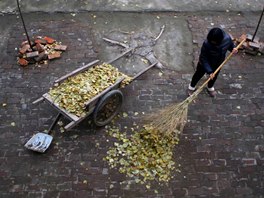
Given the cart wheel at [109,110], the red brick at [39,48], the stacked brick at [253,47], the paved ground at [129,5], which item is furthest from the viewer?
Answer: the paved ground at [129,5]

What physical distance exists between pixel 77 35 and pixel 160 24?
2268 millimetres

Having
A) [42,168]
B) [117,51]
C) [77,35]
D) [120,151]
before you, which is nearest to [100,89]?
[120,151]

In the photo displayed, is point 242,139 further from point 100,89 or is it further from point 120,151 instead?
point 100,89

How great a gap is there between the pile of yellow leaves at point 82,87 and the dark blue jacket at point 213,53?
5.16ft

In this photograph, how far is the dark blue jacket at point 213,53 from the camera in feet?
20.5

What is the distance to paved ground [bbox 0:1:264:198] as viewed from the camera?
5938mm

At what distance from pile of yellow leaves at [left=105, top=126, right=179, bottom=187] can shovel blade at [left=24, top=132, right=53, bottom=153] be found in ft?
3.85

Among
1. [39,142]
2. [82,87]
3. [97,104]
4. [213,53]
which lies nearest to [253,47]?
[213,53]

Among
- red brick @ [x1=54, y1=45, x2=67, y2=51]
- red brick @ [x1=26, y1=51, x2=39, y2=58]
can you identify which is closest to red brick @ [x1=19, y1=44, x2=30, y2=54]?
red brick @ [x1=26, y1=51, x2=39, y2=58]

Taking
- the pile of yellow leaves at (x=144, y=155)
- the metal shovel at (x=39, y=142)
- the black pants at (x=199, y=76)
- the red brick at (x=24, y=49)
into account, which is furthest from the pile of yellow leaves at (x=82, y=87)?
the red brick at (x=24, y=49)

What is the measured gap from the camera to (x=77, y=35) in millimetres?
8562

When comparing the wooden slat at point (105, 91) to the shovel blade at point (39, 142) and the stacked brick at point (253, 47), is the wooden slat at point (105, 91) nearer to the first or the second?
the shovel blade at point (39, 142)

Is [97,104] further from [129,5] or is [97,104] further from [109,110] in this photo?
[129,5]

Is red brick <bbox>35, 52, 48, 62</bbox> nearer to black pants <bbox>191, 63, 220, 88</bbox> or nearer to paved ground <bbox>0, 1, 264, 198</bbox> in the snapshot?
paved ground <bbox>0, 1, 264, 198</bbox>
